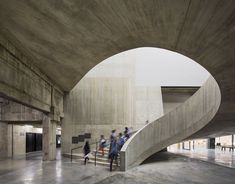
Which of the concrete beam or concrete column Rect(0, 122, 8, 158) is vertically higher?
the concrete beam

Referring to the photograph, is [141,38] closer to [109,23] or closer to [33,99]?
[109,23]

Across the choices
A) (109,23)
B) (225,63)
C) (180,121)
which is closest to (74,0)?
(109,23)

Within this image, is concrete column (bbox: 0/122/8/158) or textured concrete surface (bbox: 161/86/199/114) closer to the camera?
concrete column (bbox: 0/122/8/158)

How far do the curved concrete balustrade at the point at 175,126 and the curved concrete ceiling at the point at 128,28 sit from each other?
4.27ft

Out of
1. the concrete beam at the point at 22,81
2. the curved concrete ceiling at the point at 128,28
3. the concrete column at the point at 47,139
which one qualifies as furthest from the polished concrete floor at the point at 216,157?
the concrete beam at the point at 22,81

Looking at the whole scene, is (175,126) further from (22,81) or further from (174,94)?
(174,94)

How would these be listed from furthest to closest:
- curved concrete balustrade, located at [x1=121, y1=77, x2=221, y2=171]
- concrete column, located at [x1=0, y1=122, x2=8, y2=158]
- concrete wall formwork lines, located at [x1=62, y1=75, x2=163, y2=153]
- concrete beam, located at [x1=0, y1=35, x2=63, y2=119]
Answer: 1. concrete wall formwork lines, located at [x1=62, y1=75, x2=163, y2=153]
2. concrete column, located at [x1=0, y1=122, x2=8, y2=158]
3. curved concrete balustrade, located at [x1=121, y1=77, x2=221, y2=171]
4. concrete beam, located at [x1=0, y1=35, x2=63, y2=119]

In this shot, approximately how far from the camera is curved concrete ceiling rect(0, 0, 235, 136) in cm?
666

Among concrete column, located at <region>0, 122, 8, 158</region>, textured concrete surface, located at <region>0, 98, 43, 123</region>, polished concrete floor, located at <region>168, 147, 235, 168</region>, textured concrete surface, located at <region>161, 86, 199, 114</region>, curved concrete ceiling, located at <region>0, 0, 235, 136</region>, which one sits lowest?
polished concrete floor, located at <region>168, 147, 235, 168</region>

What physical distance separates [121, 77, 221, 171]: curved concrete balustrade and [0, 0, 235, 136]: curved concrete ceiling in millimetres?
1303

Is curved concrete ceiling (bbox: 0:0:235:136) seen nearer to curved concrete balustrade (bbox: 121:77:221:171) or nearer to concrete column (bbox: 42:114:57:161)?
curved concrete balustrade (bbox: 121:77:221:171)

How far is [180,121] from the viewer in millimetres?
14875

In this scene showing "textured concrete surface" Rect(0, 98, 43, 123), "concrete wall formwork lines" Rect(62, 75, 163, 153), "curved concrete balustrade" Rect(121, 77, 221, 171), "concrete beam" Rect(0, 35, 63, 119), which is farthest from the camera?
"concrete wall formwork lines" Rect(62, 75, 163, 153)

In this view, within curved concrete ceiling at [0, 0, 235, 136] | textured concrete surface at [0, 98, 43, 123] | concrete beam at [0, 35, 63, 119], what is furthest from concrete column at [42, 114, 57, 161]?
curved concrete ceiling at [0, 0, 235, 136]
